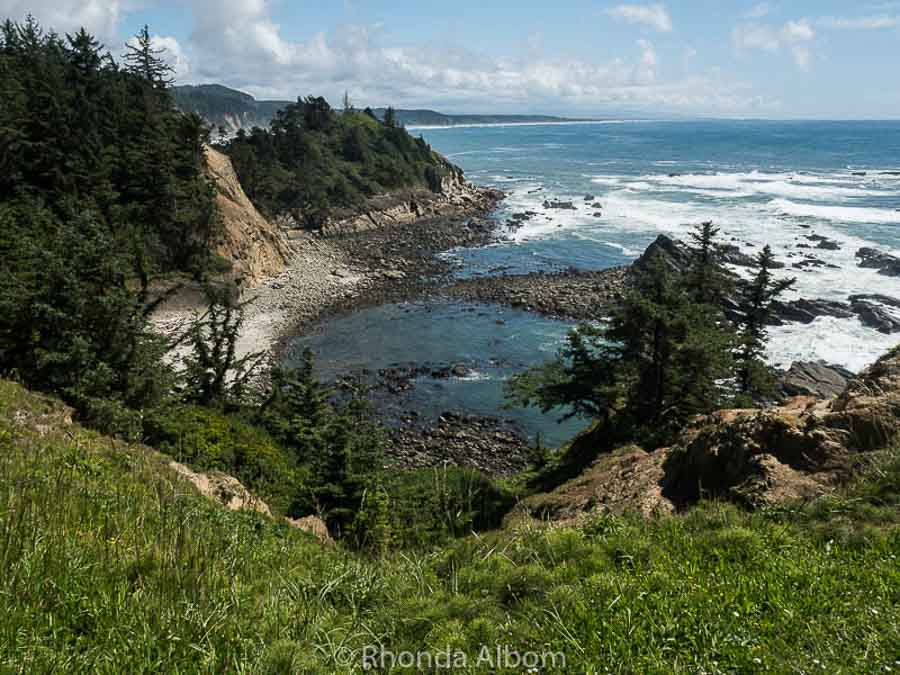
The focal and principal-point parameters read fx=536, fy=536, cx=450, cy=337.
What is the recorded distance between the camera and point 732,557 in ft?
16.7

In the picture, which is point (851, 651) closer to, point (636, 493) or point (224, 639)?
point (224, 639)

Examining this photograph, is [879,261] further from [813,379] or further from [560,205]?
[560,205]

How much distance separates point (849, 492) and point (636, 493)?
3.69 m

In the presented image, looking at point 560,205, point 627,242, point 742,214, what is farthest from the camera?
point 560,205

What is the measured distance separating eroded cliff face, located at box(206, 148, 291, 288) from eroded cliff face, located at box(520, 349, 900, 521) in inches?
1340

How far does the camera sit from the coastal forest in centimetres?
373

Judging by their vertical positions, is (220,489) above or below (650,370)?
below

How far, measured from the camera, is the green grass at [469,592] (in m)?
3.56

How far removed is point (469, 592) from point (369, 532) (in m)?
5.11

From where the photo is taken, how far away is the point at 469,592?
16.6ft

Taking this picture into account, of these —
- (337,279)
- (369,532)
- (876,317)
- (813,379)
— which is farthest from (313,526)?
(876,317)

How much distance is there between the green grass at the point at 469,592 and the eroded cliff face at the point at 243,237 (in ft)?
118

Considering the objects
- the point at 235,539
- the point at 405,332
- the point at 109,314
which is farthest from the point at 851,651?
the point at 405,332

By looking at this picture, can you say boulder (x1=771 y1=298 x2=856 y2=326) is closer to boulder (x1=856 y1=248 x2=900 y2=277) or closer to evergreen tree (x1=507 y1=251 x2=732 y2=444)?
boulder (x1=856 y1=248 x2=900 y2=277)
